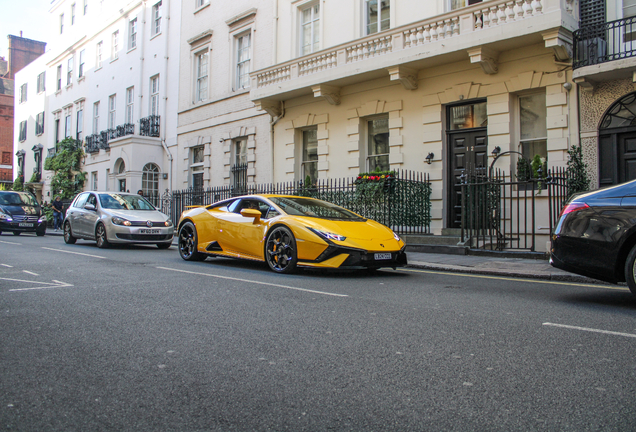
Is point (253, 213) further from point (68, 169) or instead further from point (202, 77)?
point (68, 169)

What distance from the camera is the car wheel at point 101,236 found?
13734mm

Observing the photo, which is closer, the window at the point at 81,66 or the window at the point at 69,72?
the window at the point at 81,66

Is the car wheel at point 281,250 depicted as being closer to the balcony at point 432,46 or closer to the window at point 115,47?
the balcony at point 432,46

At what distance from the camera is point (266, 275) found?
811 centimetres

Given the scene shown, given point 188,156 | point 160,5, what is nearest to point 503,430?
point 188,156

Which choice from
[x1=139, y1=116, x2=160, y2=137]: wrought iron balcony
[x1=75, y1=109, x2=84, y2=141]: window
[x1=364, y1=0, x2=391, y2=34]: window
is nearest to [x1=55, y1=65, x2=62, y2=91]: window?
[x1=75, y1=109, x2=84, y2=141]: window

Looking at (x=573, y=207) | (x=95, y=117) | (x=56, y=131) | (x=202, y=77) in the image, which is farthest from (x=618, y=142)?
(x=56, y=131)

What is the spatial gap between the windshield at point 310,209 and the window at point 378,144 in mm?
7091

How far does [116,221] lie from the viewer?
13555 mm

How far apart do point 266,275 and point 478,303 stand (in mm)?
3435

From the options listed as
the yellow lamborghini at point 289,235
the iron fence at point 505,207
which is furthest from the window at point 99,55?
the iron fence at point 505,207

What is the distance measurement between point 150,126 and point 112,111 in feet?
17.9

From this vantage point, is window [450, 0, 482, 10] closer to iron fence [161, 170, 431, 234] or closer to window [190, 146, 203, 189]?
iron fence [161, 170, 431, 234]

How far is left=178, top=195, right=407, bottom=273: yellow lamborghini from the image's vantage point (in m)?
7.84
